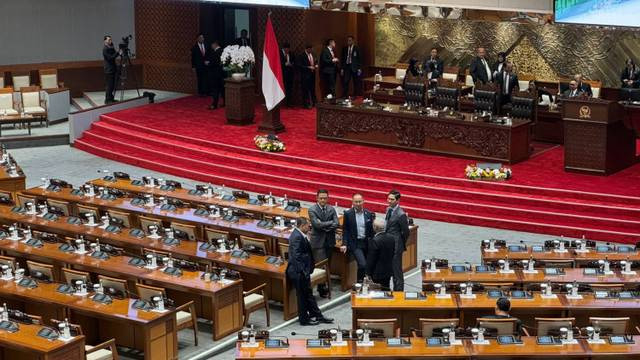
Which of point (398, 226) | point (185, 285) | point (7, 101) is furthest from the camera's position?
point (7, 101)

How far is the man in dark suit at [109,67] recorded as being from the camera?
88.1 feet

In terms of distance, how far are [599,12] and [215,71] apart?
867cm

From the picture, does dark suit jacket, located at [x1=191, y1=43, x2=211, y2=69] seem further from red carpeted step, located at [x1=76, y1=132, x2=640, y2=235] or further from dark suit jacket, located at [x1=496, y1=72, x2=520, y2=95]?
dark suit jacket, located at [x1=496, y1=72, x2=520, y2=95]

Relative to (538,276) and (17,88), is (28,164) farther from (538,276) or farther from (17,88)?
(538,276)

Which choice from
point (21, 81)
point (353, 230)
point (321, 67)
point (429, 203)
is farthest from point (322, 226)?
point (21, 81)

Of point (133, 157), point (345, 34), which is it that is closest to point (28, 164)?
point (133, 157)

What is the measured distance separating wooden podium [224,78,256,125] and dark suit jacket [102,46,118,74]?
336cm

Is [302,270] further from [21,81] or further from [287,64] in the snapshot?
[21,81]

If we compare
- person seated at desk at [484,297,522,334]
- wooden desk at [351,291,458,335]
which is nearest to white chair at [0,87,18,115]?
wooden desk at [351,291,458,335]

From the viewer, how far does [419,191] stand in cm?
2069

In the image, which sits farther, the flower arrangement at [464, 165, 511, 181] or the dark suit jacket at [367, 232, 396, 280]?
the flower arrangement at [464, 165, 511, 181]

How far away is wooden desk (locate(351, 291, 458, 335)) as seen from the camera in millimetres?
13734

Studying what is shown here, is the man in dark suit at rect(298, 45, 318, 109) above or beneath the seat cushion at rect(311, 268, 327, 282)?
above

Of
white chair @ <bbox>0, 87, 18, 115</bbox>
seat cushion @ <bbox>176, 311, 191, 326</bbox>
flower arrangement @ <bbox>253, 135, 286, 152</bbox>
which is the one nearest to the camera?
seat cushion @ <bbox>176, 311, 191, 326</bbox>
